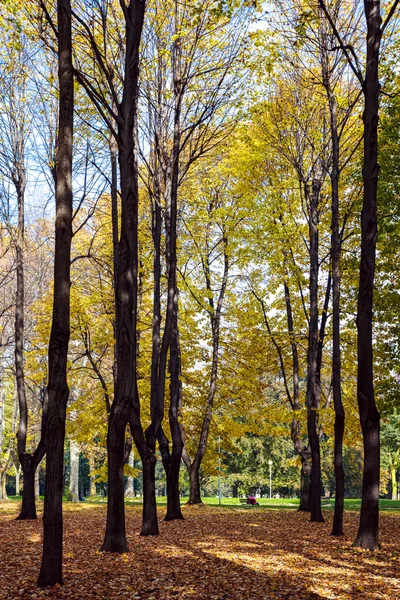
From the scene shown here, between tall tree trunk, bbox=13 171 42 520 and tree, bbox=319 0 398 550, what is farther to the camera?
tall tree trunk, bbox=13 171 42 520

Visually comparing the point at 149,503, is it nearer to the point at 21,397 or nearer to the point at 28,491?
the point at 28,491

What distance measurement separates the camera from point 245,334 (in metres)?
21.2

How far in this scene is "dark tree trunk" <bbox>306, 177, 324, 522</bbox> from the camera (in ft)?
51.3

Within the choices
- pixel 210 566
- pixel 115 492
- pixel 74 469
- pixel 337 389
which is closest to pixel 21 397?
pixel 115 492

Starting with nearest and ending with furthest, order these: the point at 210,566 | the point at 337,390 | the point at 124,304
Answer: the point at 210,566 < the point at 124,304 < the point at 337,390

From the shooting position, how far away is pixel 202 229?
22.0m

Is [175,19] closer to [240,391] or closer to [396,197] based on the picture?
[396,197]

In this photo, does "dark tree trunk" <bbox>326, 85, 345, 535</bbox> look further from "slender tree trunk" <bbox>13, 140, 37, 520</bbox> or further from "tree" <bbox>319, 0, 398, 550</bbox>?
"slender tree trunk" <bbox>13, 140, 37, 520</bbox>

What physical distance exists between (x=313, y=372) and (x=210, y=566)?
29.8 feet

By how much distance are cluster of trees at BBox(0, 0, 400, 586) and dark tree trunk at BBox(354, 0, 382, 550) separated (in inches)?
1.0

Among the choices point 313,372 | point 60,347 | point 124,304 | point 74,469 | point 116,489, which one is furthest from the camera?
point 74,469

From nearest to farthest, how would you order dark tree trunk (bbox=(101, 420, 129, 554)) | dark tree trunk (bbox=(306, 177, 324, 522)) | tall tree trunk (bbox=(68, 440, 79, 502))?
dark tree trunk (bbox=(101, 420, 129, 554)) → dark tree trunk (bbox=(306, 177, 324, 522)) → tall tree trunk (bbox=(68, 440, 79, 502))

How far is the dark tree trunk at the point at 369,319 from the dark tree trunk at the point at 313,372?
17.8ft

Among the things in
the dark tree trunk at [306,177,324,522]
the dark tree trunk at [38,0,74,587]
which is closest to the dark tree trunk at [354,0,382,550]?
the dark tree trunk at [38,0,74,587]
